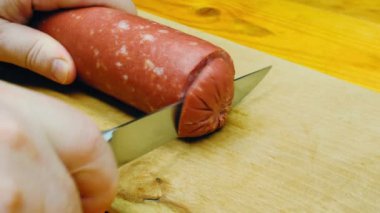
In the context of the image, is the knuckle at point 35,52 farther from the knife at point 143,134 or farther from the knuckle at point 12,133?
the knuckle at point 12,133

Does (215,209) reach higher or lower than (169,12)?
lower

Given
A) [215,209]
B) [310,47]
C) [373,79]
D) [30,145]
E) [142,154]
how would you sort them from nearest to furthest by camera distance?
[30,145] < [215,209] < [142,154] < [373,79] < [310,47]

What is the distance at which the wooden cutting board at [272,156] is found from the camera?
111cm

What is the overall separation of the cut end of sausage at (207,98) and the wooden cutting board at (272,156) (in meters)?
0.06

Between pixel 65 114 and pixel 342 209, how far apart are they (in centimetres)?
59

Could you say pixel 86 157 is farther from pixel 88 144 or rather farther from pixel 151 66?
pixel 151 66

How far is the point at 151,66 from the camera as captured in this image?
1226mm

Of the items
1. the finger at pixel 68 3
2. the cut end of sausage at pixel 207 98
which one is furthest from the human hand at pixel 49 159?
the finger at pixel 68 3

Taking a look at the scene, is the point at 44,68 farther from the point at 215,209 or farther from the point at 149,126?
the point at 215,209

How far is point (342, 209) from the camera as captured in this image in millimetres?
1089

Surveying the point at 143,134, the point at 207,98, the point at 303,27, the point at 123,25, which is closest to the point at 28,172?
the point at 143,134

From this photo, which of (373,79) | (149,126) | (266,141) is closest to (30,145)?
(149,126)

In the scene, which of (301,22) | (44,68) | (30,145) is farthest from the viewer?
(301,22)

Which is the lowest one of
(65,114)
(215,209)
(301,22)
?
(215,209)
